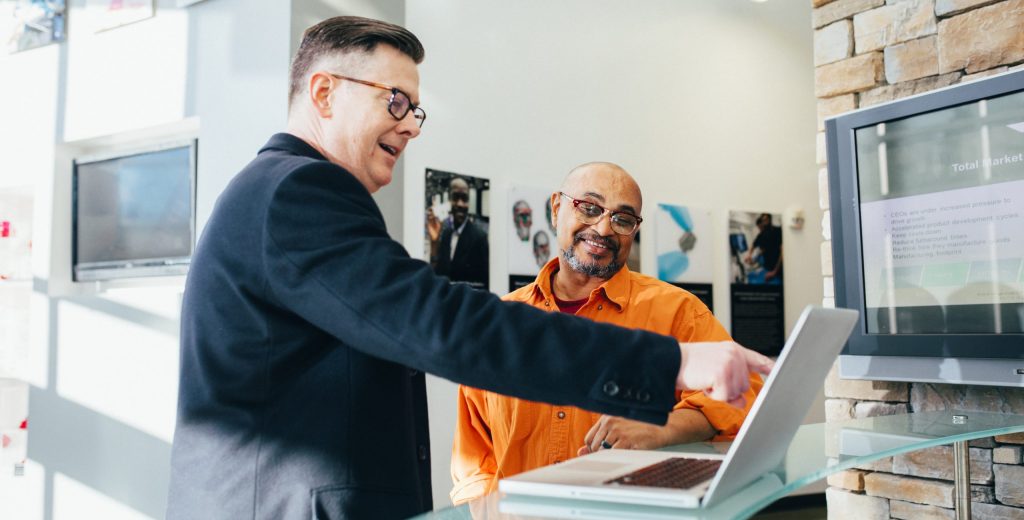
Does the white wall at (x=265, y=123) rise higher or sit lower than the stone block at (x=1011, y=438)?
higher

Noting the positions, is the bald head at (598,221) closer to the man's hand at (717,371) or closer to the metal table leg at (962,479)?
the metal table leg at (962,479)

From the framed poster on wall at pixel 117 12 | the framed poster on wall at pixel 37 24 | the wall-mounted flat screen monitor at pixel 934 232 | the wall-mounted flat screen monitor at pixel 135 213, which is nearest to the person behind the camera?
the wall-mounted flat screen monitor at pixel 934 232

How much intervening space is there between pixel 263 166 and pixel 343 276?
262 millimetres

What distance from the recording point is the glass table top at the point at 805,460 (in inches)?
44.1

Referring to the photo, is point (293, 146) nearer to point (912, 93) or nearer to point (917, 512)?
point (912, 93)

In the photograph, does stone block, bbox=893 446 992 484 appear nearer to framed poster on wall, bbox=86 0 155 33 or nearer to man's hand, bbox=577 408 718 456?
man's hand, bbox=577 408 718 456

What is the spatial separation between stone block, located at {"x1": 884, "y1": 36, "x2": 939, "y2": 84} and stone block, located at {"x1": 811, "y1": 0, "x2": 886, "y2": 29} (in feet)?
0.56

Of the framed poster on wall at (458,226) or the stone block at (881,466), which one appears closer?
the stone block at (881,466)

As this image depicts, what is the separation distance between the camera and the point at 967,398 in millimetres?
2531

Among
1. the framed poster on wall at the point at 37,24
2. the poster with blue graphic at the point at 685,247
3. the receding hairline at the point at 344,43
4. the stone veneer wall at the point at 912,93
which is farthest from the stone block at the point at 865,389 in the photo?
the framed poster on wall at the point at 37,24

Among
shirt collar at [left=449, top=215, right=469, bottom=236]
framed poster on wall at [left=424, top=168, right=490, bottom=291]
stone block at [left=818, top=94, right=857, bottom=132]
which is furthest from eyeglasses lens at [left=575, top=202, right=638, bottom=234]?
shirt collar at [left=449, top=215, right=469, bottom=236]

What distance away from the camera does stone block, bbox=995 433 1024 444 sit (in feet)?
7.99

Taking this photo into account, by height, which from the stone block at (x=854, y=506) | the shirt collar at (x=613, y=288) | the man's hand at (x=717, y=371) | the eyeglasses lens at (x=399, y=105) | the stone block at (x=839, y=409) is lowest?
the stone block at (x=854, y=506)

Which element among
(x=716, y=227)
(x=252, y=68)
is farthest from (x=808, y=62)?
(x=252, y=68)
